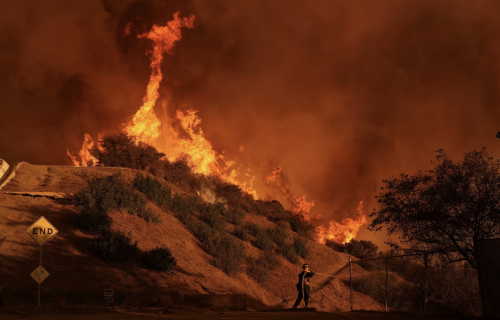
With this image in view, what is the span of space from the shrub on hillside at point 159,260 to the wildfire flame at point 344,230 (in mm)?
31352

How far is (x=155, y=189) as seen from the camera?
33.1m

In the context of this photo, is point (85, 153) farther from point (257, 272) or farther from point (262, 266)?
point (257, 272)

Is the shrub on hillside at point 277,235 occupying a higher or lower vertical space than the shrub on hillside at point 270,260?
higher

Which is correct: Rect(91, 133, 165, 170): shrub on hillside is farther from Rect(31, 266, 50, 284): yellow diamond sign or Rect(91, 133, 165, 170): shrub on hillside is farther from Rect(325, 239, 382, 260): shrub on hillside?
Rect(31, 266, 50, 284): yellow diamond sign

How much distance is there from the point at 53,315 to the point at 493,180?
599 inches

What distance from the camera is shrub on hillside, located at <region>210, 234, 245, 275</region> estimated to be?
2689 centimetres

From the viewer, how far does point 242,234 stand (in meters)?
34.9

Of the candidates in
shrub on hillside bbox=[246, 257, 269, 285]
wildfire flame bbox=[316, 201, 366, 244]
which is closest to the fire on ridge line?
wildfire flame bbox=[316, 201, 366, 244]

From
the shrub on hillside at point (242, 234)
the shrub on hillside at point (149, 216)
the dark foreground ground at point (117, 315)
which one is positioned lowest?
the dark foreground ground at point (117, 315)

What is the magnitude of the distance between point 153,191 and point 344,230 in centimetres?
2717

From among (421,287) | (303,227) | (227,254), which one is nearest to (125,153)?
(227,254)

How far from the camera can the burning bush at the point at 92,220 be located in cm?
2252

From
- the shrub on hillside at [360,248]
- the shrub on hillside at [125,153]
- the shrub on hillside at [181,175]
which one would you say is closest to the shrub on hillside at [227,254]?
the shrub on hillside at [181,175]

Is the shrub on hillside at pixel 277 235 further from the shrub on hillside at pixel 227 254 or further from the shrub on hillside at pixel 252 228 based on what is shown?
the shrub on hillside at pixel 227 254
